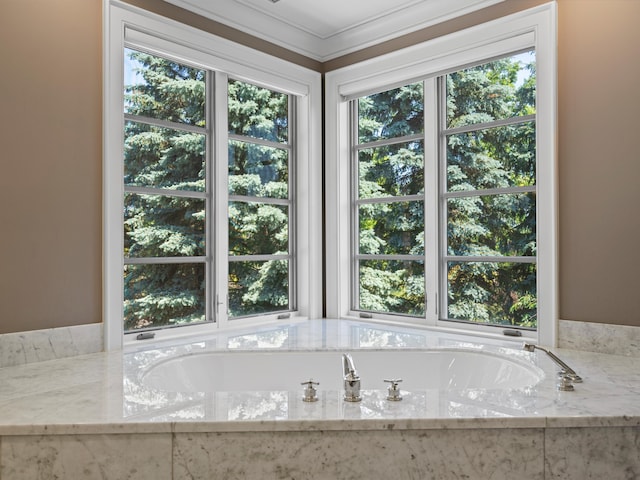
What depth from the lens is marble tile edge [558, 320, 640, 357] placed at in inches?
84.6

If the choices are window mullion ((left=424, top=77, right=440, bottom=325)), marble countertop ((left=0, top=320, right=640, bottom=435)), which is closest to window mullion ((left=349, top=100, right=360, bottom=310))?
window mullion ((left=424, top=77, right=440, bottom=325))

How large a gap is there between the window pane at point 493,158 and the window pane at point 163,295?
5.06 feet

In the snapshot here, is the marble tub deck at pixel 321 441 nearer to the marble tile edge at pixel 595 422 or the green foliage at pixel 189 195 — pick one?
the marble tile edge at pixel 595 422

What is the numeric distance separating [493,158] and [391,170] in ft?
2.21

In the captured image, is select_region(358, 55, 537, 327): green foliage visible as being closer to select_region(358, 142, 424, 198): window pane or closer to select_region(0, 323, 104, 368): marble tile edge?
select_region(358, 142, 424, 198): window pane

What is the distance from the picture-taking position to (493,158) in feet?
9.08

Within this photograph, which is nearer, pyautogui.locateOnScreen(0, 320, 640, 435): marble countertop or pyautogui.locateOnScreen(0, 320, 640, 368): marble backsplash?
pyautogui.locateOnScreen(0, 320, 640, 435): marble countertop

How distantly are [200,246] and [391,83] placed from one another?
58.2 inches

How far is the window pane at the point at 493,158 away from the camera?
8.68 ft

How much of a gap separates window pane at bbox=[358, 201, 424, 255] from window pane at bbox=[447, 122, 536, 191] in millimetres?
290

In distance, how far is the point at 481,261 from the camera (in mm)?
2805

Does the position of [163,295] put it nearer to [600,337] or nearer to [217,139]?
[217,139]

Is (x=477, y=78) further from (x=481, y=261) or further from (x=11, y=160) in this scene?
(x=11, y=160)

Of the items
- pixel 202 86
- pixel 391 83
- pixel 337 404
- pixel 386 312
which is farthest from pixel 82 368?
pixel 391 83
